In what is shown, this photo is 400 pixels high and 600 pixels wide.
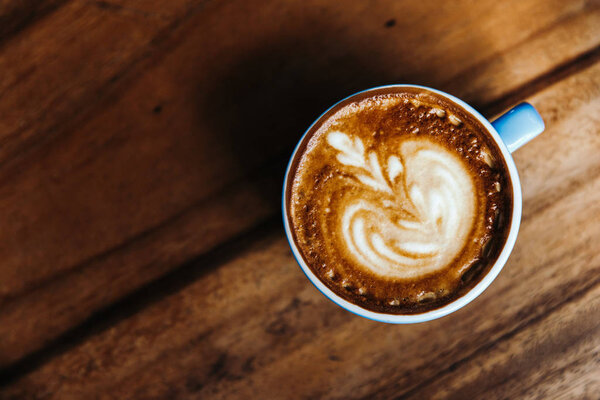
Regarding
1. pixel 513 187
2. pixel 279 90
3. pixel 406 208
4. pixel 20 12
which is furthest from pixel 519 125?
pixel 20 12

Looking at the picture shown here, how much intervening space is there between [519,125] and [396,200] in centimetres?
24

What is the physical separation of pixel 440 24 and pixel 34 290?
1.01 metres

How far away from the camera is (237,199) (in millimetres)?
924

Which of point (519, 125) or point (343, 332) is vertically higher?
point (519, 125)

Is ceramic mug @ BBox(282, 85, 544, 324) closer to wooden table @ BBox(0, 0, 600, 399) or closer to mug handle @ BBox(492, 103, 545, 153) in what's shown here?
mug handle @ BBox(492, 103, 545, 153)

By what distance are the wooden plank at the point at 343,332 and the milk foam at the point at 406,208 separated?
0.17 m

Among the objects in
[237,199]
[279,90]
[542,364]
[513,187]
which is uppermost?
[279,90]

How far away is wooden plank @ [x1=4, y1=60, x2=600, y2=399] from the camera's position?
92cm

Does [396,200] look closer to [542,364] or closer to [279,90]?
[279,90]

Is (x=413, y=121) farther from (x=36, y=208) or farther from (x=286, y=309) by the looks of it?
(x=36, y=208)

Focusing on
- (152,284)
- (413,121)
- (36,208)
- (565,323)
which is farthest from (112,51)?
(565,323)

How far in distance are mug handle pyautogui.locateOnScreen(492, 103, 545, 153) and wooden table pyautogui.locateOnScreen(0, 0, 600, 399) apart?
5.9 inches

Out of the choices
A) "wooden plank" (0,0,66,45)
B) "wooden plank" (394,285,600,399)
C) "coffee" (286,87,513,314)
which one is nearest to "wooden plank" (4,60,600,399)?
"wooden plank" (394,285,600,399)

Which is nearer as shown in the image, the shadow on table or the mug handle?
the mug handle
